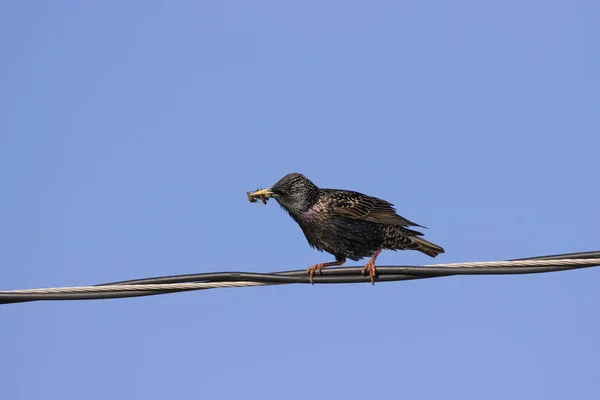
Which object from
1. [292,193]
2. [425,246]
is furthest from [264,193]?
[425,246]

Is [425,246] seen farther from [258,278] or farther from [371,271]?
[258,278]

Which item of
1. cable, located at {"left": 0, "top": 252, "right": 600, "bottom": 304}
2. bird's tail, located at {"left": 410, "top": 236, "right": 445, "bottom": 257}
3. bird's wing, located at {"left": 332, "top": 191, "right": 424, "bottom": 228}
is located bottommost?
cable, located at {"left": 0, "top": 252, "right": 600, "bottom": 304}

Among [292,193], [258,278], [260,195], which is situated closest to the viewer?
[258,278]

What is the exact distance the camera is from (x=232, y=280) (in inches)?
213

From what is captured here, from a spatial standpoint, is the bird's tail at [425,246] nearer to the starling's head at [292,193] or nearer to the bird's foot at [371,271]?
the starling's head at [292,193]

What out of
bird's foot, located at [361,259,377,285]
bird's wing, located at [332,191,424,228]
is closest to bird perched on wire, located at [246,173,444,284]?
bird's wing, located at [332,191,424,228]

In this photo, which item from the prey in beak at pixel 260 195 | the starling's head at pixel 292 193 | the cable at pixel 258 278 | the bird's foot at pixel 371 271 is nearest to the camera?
the cable at pixel 258 278

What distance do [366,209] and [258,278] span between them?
3.46m

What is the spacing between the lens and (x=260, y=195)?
8.61 metres

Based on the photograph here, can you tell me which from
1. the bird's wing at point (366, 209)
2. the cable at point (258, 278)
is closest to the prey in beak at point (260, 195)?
the bird's wing at point (366, 209)

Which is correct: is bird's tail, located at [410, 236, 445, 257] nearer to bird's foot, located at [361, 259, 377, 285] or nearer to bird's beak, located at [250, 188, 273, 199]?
bird's beak, located at [250, 188, 273, 199]

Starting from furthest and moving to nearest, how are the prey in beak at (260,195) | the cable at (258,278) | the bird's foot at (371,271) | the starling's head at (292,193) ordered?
1. the starling's head at (292,193)
2. the prey in beak at (260,195)
3. the bird's foot at (371,271)
4. the cable at (258,278)

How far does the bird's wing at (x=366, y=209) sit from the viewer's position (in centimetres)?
858

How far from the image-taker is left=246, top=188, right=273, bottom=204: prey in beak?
852 centimetres
